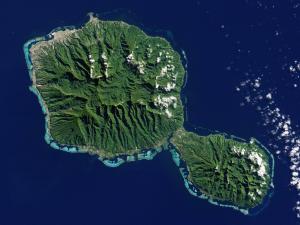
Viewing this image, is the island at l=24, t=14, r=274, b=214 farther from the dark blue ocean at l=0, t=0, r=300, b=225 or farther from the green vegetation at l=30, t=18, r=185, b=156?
the dark blue ocean at l=0, t=0, r=300, b=225

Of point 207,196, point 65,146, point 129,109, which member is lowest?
point 207,196

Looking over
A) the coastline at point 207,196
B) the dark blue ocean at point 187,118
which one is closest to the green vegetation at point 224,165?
the coastline at point 207,196

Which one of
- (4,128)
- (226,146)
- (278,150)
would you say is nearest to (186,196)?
(226,146)

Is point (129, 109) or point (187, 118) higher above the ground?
point (129, 109)

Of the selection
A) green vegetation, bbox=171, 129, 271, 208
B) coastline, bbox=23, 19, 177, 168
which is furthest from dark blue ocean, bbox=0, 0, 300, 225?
green vegetation, bbox=171, 129, 271, 208

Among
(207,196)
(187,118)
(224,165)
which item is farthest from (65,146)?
(224,165)

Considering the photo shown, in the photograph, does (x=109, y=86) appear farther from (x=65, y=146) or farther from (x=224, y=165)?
(x=224, y=165)

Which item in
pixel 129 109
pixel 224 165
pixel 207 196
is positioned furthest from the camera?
pixel 207 196
